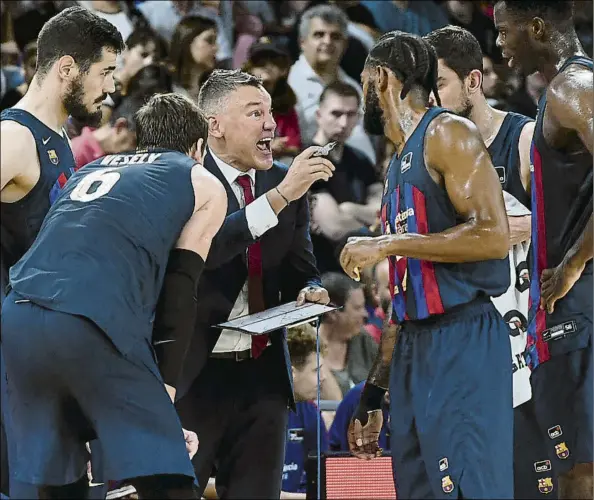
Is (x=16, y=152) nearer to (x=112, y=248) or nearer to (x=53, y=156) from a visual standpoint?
(x=53, y=156)

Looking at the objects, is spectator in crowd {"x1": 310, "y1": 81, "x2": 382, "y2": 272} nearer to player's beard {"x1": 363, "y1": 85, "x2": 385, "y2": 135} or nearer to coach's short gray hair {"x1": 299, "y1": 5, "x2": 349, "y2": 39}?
coach's short gray hair {"x1": 299, "y1": 5, "x2": 349, "y2": 39}

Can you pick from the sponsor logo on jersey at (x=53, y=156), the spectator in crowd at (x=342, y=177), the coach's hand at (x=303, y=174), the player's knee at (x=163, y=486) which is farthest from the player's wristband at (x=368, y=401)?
the spectator in crowd at (x=342, y=177)

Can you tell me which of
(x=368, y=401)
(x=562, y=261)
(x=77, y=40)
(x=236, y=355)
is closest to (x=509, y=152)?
(x=562, y=261)

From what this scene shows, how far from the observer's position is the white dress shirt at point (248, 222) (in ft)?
13.1

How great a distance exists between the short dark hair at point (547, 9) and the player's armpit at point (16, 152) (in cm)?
199

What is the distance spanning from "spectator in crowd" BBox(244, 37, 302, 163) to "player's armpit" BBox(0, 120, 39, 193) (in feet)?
10.5

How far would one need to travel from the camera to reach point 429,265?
3.63 metres

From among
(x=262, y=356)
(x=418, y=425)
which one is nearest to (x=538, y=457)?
(x=418, y=425)

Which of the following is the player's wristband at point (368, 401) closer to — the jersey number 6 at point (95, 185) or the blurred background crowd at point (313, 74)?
the jersey number 6 at point (95, 185)

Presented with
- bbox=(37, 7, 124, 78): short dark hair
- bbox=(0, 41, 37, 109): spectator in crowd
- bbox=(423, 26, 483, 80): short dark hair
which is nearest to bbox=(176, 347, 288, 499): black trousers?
bbox=(37, 7, 124, 78): short dark hair

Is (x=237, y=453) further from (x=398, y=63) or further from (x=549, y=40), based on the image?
(x=549, y=40)

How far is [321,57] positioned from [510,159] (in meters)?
3.04

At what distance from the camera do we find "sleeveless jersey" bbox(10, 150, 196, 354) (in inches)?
120

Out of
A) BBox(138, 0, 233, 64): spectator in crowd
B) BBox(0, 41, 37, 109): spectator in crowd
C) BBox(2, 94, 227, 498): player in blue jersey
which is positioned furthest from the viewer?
BBox(138, 0, 233, 64): spectator in crowd
